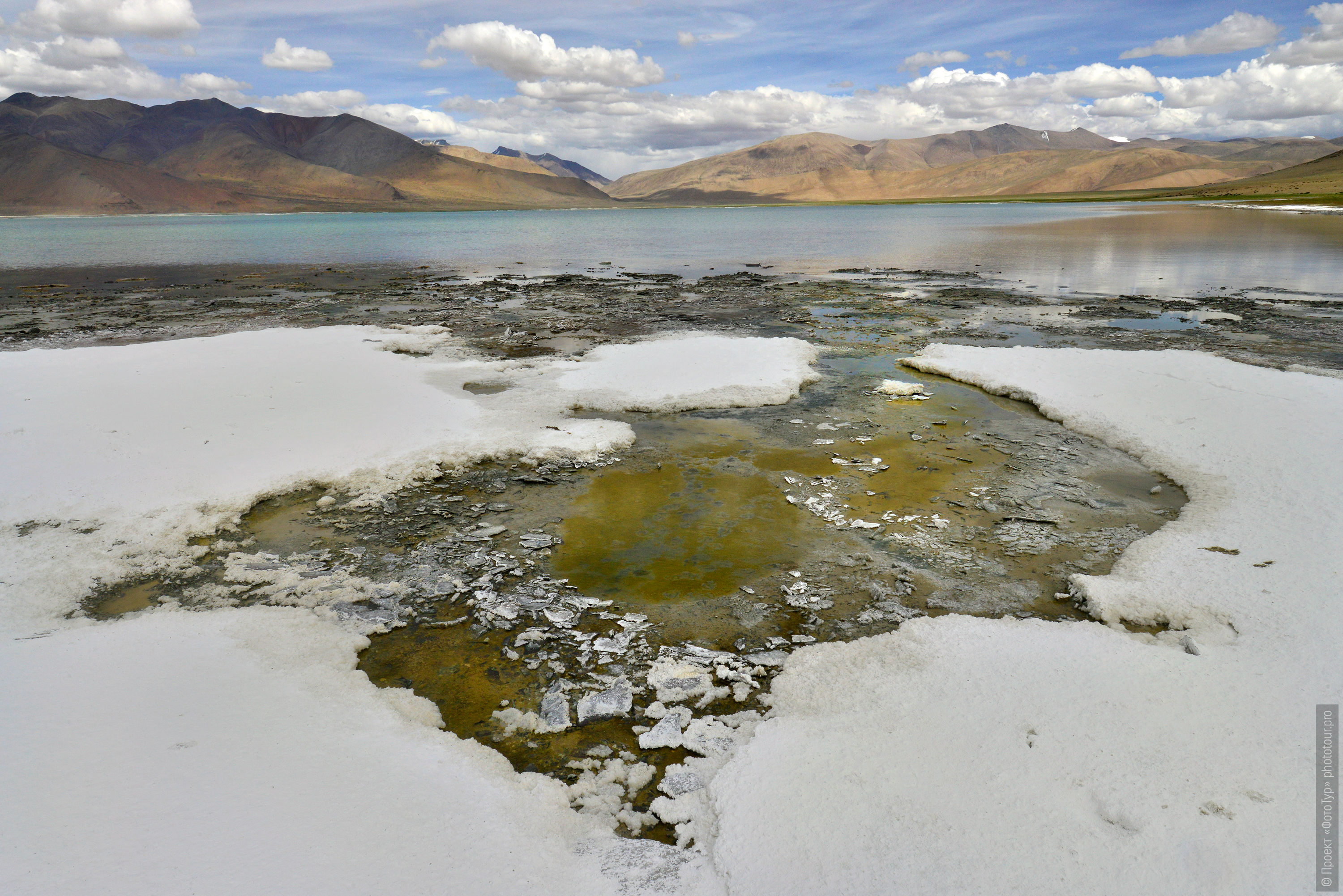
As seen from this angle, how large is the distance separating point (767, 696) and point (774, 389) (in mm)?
7864

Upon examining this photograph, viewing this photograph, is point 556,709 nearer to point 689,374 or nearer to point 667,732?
point 667,732

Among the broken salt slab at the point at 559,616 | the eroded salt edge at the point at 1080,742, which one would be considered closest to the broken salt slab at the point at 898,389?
the eroded salt edge at the point at 1080,742

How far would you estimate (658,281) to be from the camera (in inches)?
1148

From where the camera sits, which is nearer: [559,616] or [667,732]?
[667,732]

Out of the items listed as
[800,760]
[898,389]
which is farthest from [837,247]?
[800,760]

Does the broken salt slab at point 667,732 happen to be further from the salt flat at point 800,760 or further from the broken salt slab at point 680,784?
the salt flat at point 800,760

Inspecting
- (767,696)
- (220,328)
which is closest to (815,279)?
(220,328)

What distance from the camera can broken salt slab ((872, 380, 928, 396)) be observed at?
38.8 ft

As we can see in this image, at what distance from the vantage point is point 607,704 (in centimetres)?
472

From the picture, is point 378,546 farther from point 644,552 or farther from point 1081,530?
point 1081,530

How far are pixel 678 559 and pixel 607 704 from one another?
2.15m

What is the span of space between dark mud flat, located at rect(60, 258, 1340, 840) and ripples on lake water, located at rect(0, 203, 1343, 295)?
61.5 ft

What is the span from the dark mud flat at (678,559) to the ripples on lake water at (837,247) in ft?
61.5

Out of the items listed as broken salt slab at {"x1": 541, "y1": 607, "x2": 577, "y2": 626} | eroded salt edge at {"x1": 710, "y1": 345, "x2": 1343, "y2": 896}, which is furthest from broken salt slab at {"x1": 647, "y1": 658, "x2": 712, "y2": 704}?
broken salt slab at {"x1": 541, "y1": 607, "x2": 577, "y2": 626}
